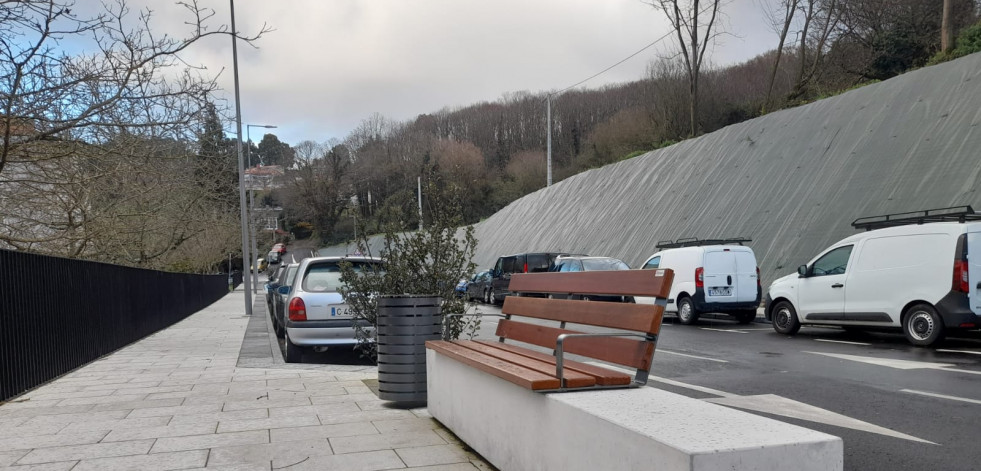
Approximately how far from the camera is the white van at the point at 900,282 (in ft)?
33.2

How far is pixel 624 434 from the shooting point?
2.92 metres

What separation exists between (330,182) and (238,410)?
2884 inches

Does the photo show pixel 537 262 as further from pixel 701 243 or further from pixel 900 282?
pixel 900 282

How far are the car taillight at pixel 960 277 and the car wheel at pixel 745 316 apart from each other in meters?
6.21

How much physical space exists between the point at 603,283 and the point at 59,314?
7988mm

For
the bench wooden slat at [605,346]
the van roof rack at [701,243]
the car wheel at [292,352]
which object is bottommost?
the car wheel at [292,352]

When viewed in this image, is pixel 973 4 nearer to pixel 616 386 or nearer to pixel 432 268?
pixel 432 268

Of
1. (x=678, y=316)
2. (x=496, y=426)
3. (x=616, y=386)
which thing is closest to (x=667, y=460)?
(x=616, y=386)

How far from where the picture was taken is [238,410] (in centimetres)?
651

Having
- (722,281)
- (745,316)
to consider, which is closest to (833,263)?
(722,281)

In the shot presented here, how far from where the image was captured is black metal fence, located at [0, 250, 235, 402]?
7.58 meters

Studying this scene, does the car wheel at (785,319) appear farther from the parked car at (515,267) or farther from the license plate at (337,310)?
the parked car at (515,267)

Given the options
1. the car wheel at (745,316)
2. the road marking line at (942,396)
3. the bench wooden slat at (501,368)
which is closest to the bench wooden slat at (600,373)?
the bench wooden slat at (501,368)

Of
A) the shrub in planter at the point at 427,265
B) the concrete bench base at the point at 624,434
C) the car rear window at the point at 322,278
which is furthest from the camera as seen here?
the car rear window at the point at 322,278
